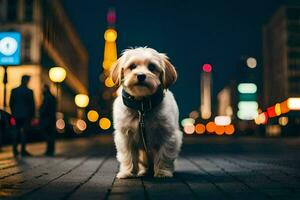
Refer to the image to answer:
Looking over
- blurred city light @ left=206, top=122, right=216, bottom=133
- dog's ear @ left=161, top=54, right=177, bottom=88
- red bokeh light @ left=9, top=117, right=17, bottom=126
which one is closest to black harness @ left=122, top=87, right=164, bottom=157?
dog's ear @ left=161, top=54, right=177, bottom=88

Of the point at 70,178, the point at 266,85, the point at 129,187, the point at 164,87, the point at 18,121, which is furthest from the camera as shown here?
the point at 266,85

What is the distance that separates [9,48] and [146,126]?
9.76 m

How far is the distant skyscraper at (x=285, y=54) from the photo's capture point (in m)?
118

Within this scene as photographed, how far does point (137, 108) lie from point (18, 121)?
864 centimetres

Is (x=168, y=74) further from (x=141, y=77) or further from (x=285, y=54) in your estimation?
(x=285, y=54)

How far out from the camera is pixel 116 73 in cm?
756

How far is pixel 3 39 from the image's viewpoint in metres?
17.0

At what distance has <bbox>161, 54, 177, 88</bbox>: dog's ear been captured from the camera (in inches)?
298

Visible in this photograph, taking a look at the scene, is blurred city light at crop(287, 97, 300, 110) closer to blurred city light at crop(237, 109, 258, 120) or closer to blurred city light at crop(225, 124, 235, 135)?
blurred city light at crop(237, 109, 258, 120)

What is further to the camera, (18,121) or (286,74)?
(286,74)

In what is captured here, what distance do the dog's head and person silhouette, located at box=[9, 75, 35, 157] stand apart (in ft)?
28.9

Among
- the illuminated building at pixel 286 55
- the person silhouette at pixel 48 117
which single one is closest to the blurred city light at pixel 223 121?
the illuminated building at pixel 286 55

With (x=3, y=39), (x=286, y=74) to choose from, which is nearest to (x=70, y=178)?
(x=3, y=39)

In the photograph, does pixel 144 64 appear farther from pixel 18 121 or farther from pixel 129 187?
pixel 18 121
